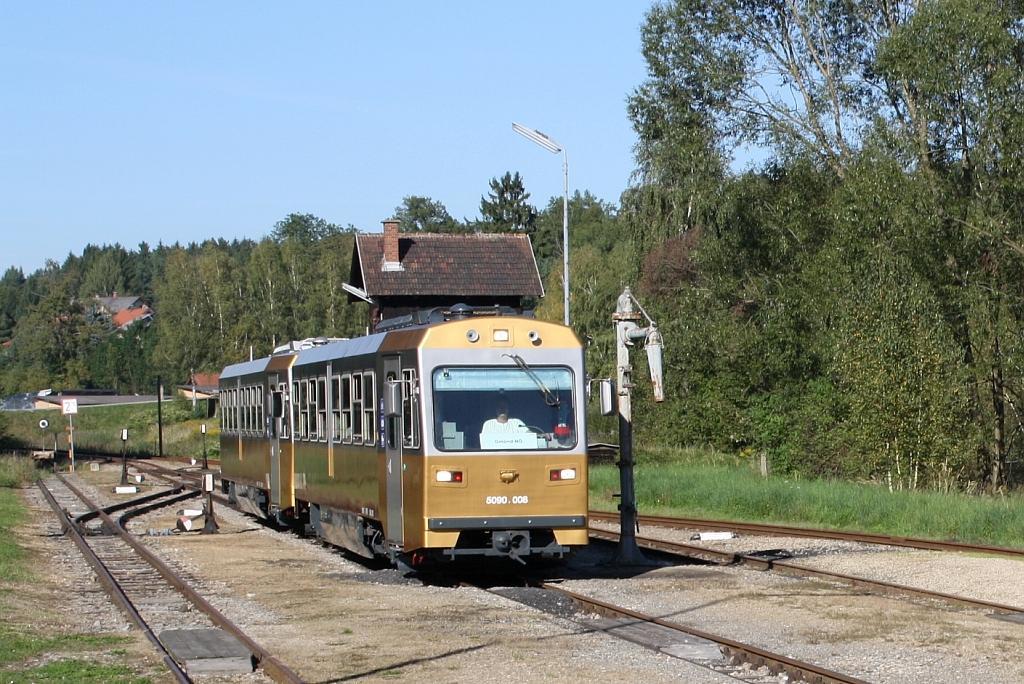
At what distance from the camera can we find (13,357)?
172250 mm

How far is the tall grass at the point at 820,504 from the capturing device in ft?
71.0

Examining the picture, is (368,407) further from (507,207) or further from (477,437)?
(507,207)

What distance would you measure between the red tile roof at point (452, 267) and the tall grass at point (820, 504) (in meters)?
21.8

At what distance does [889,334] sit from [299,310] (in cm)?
8602

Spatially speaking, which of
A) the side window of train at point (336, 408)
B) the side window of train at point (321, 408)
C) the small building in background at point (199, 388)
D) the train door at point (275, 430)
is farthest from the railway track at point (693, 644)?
the small building in background at point (199, 388)

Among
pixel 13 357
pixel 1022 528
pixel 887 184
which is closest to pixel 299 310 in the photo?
pixel 13 357

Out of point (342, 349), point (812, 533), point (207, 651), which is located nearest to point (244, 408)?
point (342, 349)

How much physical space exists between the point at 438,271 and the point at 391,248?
1948 mm

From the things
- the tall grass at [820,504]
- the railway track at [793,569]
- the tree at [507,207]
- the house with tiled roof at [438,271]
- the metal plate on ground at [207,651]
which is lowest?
the railway track at [793,569]

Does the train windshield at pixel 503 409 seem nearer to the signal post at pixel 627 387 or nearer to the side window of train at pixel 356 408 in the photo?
the signal post at pixel 627 387

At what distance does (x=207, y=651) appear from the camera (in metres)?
11.8

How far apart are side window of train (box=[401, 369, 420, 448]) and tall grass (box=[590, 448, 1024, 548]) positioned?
9.08 m

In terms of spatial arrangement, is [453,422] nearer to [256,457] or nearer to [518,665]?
[518,665]

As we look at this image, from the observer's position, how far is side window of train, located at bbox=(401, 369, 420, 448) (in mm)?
15953
